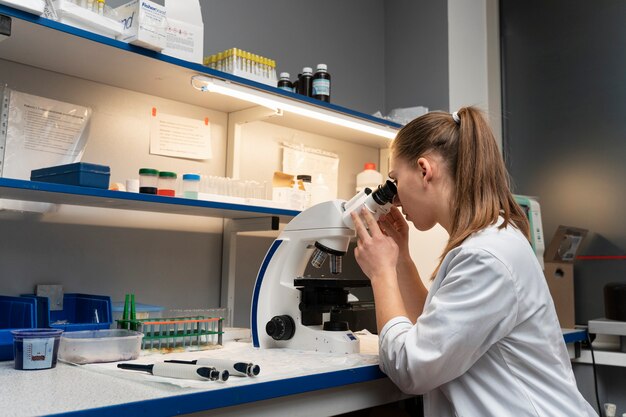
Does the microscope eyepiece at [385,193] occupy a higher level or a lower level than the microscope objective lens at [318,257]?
higher

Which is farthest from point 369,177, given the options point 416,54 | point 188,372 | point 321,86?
point 188,372

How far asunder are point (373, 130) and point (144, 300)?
3.74ft

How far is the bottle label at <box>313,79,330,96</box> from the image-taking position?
90.1 inches

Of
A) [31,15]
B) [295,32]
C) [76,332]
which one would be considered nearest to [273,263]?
[76,332]

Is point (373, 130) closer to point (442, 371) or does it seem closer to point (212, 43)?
point (212, 43)

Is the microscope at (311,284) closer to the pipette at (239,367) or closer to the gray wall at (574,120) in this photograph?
the pipette at (239,367)

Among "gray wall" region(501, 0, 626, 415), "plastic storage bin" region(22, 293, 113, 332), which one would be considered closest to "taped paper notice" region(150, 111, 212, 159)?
"plastic storage bin" region(22, 293, 113, 332)

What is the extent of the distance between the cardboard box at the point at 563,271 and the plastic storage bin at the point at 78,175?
76.8 inches

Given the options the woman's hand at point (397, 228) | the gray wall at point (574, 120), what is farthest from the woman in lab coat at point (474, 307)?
the gray wall at point (574, 120)

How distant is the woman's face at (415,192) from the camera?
1.47 m

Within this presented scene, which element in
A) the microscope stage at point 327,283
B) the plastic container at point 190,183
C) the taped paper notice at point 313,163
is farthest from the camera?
the taped paper notice at point 313,163

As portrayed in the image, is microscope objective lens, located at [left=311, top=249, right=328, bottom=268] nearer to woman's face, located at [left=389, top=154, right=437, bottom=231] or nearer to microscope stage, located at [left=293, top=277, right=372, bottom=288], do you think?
microscope stage, located at [left=293, top=277, right=372, bottom=288]

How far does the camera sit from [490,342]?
122cm

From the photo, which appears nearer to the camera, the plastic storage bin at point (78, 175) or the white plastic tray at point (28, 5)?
the white plastic tray at point (28, 5)
